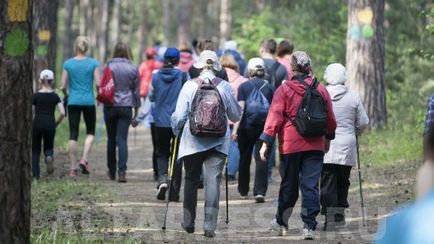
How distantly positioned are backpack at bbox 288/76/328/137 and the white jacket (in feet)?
3.15

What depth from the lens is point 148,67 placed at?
24.1 m

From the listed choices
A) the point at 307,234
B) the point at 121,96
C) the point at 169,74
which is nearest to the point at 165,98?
the point at 169,74

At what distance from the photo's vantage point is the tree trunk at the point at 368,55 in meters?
20.0

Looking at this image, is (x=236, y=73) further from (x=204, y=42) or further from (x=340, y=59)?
(x=340, y=59)

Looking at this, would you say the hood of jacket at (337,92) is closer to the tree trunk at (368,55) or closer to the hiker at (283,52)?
the hiker at (283,52)

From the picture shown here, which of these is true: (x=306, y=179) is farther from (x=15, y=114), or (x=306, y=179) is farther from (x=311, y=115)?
(x=15, y=114)

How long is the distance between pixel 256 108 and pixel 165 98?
125 cm

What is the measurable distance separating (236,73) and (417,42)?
10320 millimetres

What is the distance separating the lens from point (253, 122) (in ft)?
44.0

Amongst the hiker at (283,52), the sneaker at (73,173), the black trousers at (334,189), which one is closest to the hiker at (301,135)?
the black trousers at (334,189)

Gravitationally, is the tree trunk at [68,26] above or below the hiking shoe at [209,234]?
above

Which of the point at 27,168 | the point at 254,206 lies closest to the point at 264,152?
the point at 254,206

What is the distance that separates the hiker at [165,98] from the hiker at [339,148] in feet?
9.81

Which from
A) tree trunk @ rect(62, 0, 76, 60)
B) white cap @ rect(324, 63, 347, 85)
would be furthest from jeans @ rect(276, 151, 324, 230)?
tree trunk @ rect(62, 0, 76, 60)
